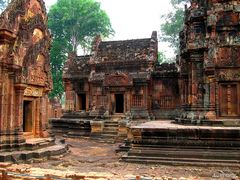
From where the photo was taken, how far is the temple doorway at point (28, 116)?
11.6 m

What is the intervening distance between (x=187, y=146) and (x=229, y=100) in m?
2.96

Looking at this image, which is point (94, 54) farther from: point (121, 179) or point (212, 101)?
point (121, 179)

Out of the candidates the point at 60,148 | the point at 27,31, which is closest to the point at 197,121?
the point at 60,148

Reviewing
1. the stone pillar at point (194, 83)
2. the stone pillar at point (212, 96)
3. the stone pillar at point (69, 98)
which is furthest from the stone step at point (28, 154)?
the stone pillar at point (69, 98)

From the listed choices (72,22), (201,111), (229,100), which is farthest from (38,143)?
(72,22)

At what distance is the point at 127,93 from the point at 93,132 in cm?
414

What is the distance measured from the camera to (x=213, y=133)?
30.2 feet

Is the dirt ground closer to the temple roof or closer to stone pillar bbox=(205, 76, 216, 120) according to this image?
stone pillar bbox=(205, 76, 216, 120)

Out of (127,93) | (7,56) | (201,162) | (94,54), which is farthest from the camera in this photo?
(94,54)

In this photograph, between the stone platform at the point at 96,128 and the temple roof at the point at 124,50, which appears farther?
the temple roof at the point at 124,50

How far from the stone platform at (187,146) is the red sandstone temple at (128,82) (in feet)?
35.4

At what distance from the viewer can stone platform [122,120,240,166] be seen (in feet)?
29.6

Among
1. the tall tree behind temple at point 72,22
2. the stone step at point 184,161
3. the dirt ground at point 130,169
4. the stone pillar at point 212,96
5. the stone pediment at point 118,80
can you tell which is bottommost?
the dirt ground at point 130,169

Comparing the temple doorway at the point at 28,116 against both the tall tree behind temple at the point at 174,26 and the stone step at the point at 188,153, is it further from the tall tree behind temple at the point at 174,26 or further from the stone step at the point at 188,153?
the tall tree behind temple at the point at 174,26
